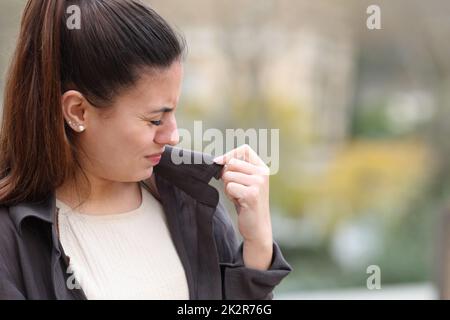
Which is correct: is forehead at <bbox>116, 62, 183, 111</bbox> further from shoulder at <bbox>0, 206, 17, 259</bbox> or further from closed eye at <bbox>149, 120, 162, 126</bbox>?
shoulder at <bbox>0, 206, 17, 259</bbox>

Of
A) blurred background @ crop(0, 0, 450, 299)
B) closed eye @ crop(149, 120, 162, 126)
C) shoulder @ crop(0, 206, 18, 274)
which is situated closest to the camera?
shoulder @ crop(0, 206, 18, 274)

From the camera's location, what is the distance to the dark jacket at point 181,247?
3.74ft

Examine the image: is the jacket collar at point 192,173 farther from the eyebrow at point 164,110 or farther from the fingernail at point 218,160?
the eyebrow at point 164,110

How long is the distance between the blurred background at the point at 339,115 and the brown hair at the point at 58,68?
9.61 ft

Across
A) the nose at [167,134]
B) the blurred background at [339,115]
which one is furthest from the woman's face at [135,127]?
the blurred background at [339,115]

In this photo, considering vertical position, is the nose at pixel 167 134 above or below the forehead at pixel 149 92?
below

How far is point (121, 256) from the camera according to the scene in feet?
4.13

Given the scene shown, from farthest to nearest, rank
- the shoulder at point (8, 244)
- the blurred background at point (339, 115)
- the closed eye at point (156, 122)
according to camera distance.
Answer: the blurred background at point (339, 115), the closed eye at point (156, 122), the shoulder at point (8, 244)

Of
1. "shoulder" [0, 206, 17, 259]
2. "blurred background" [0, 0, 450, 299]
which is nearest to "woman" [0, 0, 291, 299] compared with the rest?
"shoulder" [0, 206, 17, 259]

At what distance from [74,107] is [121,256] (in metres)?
0.27

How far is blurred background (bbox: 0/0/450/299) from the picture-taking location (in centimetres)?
444

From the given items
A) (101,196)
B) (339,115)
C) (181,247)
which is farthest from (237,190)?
(339,115)

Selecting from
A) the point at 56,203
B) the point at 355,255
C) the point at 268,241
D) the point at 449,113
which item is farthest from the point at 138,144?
the point at 449,113
